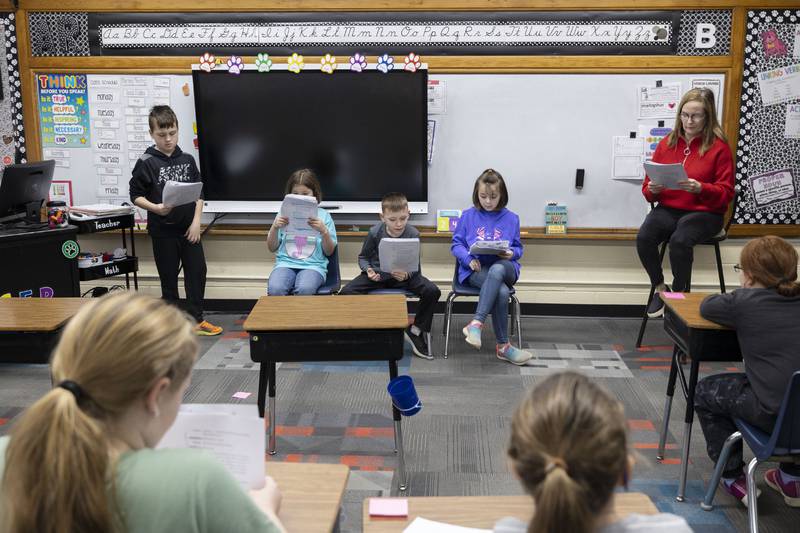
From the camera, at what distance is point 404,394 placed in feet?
8.61

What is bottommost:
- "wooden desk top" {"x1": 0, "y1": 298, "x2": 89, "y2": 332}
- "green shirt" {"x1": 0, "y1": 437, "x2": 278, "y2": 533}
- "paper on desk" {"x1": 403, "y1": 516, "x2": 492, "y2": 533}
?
"paper on desk" {"x1": 403, "y1": 516, "x2": 492, "y2": 533}

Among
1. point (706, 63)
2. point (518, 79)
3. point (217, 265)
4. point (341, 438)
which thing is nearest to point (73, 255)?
point (217, 265)

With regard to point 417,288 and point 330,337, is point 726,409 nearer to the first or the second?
point 330,337

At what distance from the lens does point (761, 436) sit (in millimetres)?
2344

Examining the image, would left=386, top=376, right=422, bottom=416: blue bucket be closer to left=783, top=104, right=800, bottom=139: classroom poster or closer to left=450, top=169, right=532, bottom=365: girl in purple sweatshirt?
left=450, top=169, right=532, bottom=365: girl in purple sweatshirt

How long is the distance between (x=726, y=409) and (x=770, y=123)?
117 inches

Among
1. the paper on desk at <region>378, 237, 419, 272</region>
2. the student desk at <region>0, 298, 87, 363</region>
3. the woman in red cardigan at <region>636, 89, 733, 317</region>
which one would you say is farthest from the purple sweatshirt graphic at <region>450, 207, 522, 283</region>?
the student desk at <region>0, 298, 87, 363</region>

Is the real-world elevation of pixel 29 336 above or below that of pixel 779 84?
below

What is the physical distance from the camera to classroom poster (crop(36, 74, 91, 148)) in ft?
16.8

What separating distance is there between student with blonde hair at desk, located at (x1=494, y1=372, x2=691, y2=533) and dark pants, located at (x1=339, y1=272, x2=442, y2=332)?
3.26 meters

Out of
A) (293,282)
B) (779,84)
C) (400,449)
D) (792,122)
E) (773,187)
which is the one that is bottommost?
(400,449)

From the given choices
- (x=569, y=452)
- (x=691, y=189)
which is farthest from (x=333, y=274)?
(x=569, y=452)

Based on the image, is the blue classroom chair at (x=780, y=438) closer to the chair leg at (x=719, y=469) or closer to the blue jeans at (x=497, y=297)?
the chair leg at (x=719, y=469)

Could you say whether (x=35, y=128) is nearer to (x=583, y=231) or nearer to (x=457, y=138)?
(x=457, y=138)
